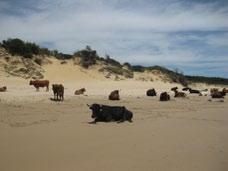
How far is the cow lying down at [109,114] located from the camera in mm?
12172

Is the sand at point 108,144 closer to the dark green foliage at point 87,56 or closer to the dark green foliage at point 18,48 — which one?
the dark green foliage at point 18,48

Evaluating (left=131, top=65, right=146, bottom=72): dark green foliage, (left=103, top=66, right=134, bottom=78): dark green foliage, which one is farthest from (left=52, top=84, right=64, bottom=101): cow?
(left=131, top=65, right=146, bottom=72): dark green foliage

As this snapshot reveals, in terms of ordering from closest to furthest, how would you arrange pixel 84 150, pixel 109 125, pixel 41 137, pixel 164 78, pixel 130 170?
pixel 130 170, pixel 84 150, pixel 41 137, pixel 109 125, pixel 164 78

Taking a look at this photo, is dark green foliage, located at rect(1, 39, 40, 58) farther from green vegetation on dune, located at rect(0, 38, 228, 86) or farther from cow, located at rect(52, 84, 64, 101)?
cow, located at rect(52, 84, 64, 101)

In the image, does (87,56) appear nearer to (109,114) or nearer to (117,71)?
(117,71)

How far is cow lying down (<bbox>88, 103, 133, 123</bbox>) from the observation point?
479 inches

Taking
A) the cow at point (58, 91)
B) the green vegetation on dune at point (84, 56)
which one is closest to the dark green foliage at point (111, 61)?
the green vegetation on dune at point (84, 56)

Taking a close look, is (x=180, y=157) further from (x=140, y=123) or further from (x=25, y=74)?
(x=25, y=74)

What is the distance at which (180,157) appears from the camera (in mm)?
7043

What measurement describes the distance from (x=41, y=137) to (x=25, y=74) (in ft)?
82.0

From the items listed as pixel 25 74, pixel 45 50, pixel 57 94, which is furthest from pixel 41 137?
pixel 45 50

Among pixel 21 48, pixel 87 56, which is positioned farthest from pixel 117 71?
pixel 21 48

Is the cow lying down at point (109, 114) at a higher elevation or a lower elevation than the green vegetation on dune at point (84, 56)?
lower

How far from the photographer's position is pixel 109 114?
1223 cm
